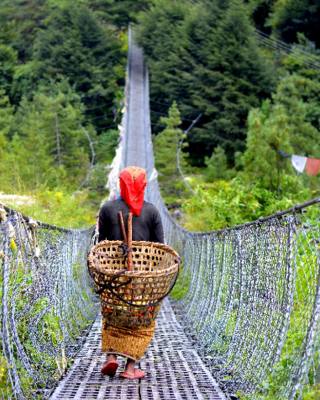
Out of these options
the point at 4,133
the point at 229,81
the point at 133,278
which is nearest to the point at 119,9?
the point at 229,81

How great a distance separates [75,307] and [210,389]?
162 cm

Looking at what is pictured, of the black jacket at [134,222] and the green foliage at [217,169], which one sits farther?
the green foliage at [217,169]

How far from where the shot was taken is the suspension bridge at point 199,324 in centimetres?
234

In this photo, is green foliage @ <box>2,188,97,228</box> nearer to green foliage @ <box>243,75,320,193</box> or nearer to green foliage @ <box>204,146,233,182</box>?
green foliage @ <box>243,75,320,193</box>

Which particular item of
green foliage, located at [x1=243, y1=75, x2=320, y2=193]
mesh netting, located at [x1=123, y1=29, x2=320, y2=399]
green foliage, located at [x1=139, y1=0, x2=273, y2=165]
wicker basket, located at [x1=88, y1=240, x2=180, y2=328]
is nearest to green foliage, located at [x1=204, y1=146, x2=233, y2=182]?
green foliage, located at [x1=243, y1=75, x2=320, y2=193]

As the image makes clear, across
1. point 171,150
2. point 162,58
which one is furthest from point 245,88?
point 171,150

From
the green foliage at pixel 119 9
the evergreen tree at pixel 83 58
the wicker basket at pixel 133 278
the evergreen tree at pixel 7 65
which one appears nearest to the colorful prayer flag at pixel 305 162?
the wicker basket at pixel 133 278

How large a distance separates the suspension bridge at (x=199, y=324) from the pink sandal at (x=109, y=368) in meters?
0.03

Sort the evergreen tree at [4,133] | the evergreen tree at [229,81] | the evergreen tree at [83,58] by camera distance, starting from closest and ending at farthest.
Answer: the evergreen tree at [4,133], the evergreen tree at [229,81], the evergreen tree at [83,58]

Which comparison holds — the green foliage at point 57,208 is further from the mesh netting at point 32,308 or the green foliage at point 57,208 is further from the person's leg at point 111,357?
the person's leg at point 111,357

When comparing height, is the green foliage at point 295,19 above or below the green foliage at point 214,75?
above

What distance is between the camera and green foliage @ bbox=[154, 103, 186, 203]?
57.3 feet

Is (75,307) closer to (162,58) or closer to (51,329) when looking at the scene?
(51,329)

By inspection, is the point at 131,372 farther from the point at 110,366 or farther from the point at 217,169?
the point at 217,169
